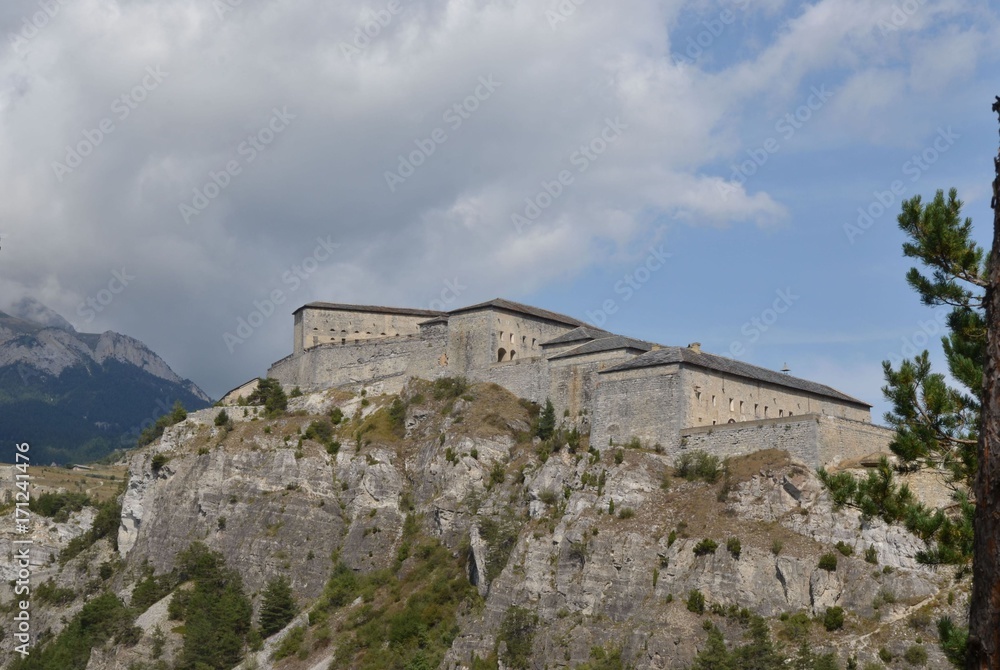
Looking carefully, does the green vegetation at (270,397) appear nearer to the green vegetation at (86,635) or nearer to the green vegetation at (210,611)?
the green vegetation at (210,611)

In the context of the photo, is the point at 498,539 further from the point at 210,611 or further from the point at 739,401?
the point at 210,611

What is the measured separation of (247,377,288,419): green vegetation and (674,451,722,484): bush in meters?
32.6

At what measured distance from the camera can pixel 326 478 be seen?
7775 cm

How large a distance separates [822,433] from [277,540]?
1347 inches

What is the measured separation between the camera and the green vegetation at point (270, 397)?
85062 mm

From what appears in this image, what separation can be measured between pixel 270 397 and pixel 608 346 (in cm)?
2684

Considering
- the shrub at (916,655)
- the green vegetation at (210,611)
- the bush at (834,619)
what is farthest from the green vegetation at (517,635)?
the green vegetation at (210,611)

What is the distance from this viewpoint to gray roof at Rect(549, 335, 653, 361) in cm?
7162

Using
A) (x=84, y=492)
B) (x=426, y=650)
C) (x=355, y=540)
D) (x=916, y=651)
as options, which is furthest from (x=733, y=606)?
(x=84, y=492)

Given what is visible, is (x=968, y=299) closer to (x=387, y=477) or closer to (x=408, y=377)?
(x=387, y=477)

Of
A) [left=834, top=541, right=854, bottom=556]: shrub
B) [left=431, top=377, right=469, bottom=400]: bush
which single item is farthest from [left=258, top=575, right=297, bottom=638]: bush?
[left=834, top=541, right=854, bottom=556]: shrub

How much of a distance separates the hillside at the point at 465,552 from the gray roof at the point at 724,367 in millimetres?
5217

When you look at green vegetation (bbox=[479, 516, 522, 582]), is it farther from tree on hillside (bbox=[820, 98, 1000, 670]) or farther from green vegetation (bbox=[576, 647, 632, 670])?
tree on hillside (bbox=[820, 98, 1000, 670])

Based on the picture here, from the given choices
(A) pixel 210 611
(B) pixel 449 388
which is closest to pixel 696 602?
(B) pixel 449 388
